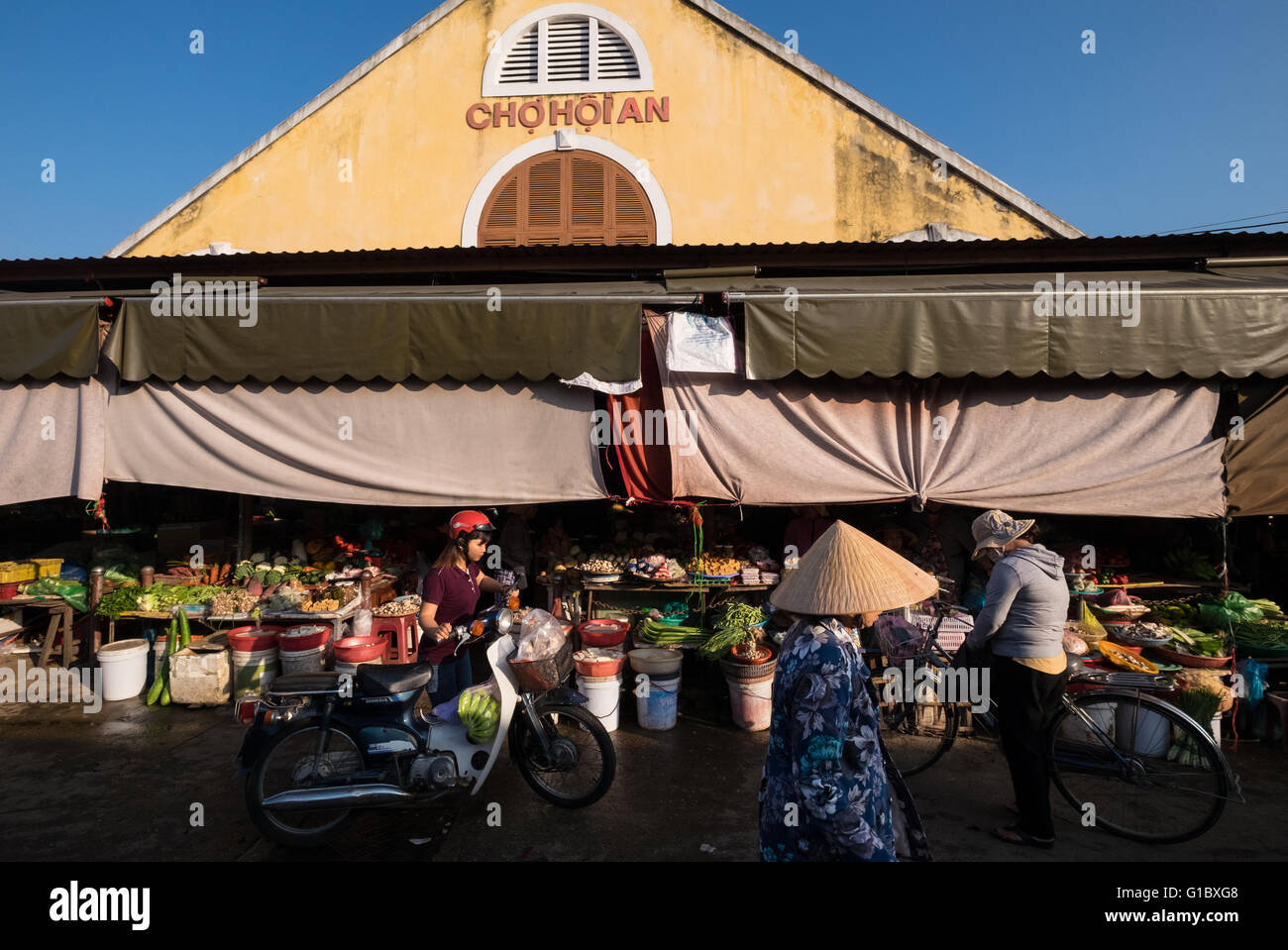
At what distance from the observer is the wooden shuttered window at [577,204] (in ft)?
35.0

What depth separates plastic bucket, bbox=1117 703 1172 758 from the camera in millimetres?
4875

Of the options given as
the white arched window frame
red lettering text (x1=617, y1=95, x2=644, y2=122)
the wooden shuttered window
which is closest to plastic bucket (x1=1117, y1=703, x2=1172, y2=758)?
the wooden shuttered window

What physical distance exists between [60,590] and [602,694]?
5.99m

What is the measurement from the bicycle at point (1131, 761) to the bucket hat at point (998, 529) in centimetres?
111

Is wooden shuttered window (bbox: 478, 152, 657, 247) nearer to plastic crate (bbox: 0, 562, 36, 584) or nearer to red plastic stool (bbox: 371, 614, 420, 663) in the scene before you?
red plastic stool (bbox: 371, 614, 420, 663)

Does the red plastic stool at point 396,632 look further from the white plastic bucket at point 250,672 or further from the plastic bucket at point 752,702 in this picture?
the plastic bucket at point 752,702

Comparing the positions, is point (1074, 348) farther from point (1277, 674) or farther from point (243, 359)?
point (243, 359)

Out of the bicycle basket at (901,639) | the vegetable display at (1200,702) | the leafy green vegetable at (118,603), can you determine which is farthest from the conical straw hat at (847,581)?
the leafy green vegetable at (118,603)

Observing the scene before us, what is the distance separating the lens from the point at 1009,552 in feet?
13.8

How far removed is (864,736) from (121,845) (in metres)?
4.56

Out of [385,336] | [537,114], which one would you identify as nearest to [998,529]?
[385,336]

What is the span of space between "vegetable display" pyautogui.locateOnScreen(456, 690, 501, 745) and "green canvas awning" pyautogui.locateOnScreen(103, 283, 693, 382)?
275cm

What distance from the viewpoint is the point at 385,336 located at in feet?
19.9

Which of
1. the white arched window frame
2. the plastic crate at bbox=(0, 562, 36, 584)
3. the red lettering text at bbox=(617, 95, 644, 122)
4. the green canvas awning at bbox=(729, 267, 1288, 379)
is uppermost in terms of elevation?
the white arched window frame
